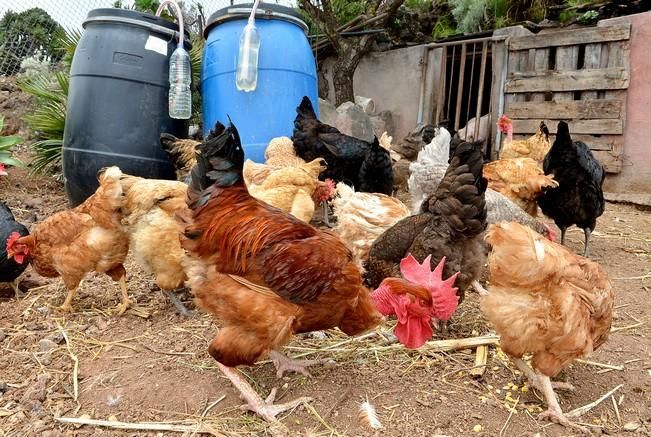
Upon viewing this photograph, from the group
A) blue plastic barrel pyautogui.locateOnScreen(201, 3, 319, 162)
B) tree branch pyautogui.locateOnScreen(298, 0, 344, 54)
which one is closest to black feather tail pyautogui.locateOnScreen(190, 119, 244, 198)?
blue plastic barrel pyautogui.locateOnScreen(201, 3, 319, 162)

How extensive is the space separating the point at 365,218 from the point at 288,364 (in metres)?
2.03

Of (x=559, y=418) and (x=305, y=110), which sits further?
(x=305, y=110)

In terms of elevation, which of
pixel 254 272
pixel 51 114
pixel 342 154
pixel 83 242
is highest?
pixel 51 114

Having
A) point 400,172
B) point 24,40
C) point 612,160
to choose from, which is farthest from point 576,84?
point 24,40

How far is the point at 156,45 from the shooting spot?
6.13 m

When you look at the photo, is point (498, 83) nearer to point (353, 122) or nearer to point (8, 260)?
point (353, 122)

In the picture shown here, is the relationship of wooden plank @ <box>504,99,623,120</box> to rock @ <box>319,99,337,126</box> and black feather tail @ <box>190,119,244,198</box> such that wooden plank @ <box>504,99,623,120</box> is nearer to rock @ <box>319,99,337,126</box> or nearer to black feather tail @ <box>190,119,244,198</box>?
rock @ <box>319,99,337,126</box>

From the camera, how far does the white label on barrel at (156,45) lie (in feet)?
20.0

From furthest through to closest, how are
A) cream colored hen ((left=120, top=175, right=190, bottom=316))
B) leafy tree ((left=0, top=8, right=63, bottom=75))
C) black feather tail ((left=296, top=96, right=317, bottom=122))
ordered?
leafy tree ((left=0, top=8, right=63, bottom=75))
black feather tail ((left=296, top=96, right=317, bottom=122))
cream colored hen ((left=120, top=175, right=190, bottom=316))

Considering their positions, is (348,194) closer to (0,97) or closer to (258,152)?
(258,152)

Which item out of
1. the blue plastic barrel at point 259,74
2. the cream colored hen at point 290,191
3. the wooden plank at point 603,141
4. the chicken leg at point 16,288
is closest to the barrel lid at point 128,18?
the blue plastic barrel at point 259,74

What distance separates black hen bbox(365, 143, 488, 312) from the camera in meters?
3.59

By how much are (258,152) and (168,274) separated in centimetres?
315

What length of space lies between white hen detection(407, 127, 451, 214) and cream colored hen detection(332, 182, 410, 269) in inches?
19.1
